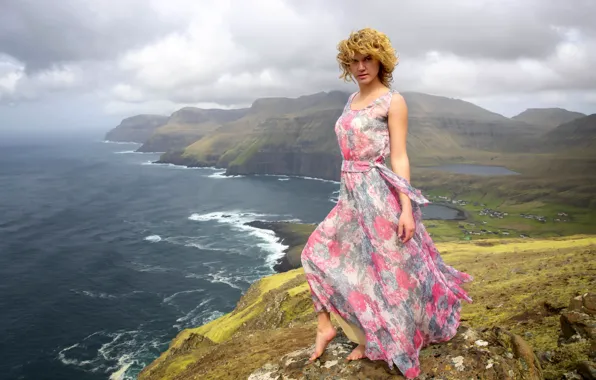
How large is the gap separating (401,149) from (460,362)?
13.4ft

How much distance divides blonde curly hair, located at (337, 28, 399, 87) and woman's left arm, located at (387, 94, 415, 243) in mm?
554

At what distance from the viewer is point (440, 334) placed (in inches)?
302

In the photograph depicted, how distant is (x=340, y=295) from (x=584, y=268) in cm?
1805

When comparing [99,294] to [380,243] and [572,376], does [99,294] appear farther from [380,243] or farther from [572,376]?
[572,376]

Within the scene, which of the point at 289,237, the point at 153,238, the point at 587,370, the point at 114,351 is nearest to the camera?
the point at 587,370

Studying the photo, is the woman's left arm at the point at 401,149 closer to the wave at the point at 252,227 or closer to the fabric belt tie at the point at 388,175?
the fabric belt tie at the point at 388,175

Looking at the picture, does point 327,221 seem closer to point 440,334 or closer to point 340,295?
point 340,295

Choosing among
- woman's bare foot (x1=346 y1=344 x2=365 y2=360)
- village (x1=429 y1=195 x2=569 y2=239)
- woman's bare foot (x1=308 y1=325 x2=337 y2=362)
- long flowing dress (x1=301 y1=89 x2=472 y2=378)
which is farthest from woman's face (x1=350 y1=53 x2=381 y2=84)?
village (x1=429 y1=195 x2=569 y2=239)

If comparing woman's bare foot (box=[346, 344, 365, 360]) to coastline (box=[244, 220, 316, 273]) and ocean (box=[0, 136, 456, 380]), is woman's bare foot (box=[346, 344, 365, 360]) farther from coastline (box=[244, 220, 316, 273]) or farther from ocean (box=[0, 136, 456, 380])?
coastline (box=[244, 220, 316, 273])

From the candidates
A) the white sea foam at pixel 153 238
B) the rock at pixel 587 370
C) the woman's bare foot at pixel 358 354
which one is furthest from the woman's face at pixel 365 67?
the white sea foam at pixel 153 238

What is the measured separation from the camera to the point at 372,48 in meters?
6.68

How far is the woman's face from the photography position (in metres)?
6.93

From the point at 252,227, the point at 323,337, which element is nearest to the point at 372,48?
the point at 323,337

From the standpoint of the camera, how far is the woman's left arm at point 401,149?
678cm
